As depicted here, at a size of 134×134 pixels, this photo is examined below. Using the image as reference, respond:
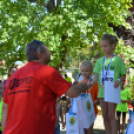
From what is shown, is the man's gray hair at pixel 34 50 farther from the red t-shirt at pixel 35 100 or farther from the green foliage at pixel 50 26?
the green foliage at pixel 50 26

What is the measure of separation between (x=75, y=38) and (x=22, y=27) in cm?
144

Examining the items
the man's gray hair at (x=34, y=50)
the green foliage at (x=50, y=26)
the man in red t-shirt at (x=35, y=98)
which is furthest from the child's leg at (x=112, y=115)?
the green foliage at (x=50, y=26)

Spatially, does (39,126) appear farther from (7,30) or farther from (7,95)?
(7,30)

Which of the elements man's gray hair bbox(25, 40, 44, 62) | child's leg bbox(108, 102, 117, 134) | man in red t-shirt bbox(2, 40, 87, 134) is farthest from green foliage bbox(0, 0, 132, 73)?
man in red t-shirt bbox(2, 40, 87, 134)

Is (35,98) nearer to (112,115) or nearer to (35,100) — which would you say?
(35,100)

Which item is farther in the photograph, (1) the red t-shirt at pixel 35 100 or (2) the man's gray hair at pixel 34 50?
(2) the man's gray hair at pixel 34 50

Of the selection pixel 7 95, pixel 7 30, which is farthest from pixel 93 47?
pixel 7 95

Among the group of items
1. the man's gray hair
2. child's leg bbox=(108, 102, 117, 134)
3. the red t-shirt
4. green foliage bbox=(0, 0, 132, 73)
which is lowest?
child's leg bbox=(108, 102, 117, 134)

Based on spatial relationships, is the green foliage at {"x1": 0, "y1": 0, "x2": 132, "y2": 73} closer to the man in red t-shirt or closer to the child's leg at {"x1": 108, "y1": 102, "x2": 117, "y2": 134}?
the child's leg at {"x1": 108, "y1": 102, "x2": 117, "y2": 134}

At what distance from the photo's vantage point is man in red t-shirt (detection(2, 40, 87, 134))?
225cm

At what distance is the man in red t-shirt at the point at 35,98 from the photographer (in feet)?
7.38

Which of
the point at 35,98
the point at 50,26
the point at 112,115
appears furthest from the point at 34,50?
the point at 50,26

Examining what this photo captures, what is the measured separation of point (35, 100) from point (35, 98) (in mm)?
18

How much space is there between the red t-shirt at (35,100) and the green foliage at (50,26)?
4092 millimetres
